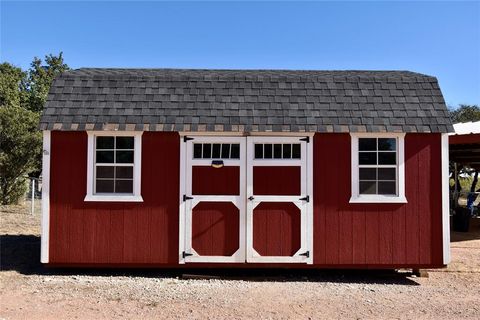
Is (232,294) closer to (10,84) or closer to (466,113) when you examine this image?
(10,84)

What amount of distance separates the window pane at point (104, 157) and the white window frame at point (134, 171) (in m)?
0.10

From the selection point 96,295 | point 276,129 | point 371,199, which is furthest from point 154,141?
point 371,199

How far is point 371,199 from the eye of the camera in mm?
7172

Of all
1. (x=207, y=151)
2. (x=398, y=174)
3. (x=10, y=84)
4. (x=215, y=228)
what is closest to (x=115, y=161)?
(x=207, y=151)

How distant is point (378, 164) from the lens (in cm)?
723

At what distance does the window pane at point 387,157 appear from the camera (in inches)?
285

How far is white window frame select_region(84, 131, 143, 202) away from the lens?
7.13 m

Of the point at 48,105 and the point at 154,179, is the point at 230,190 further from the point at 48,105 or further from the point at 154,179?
the point at 48,105

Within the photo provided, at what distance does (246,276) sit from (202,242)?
0.97m

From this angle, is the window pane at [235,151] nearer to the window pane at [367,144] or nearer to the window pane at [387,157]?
the window pane at [367,144]

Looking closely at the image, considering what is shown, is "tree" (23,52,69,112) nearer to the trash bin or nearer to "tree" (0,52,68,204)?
"tree" (0,52,68,204)

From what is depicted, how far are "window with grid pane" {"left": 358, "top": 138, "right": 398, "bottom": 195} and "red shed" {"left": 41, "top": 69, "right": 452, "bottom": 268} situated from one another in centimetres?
2

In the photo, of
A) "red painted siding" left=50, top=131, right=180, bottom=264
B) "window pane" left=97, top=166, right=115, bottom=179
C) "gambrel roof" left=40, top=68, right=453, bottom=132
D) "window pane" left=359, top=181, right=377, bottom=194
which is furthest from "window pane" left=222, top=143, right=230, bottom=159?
"window pane" left=359, top=181, right=377, bottom=194

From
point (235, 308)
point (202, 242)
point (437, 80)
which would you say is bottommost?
point (235, 308)
